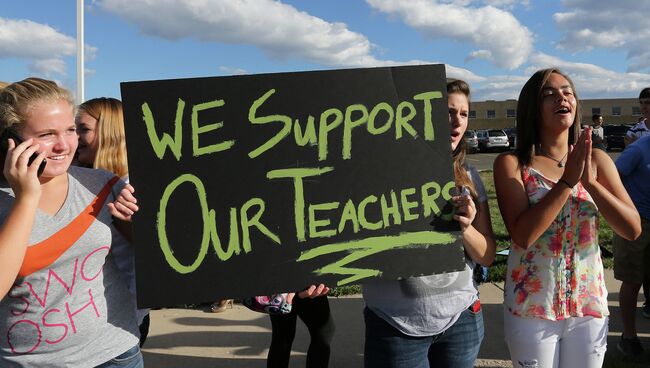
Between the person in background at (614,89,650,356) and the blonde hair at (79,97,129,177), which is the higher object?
the blonde hair at (79,97,129,177)

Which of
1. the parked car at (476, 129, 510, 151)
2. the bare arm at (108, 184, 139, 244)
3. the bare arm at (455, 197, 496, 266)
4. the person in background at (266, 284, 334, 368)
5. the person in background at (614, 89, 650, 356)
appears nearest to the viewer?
the bare arm at (108, 184, 139, 244)

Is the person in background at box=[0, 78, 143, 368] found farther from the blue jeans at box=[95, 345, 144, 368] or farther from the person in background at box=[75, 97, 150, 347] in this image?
the person in background at box=[75, 97, 150, 347]

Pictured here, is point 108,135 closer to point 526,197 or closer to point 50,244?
point 50,244

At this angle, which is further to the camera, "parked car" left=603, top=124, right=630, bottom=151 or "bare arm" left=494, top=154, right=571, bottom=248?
"parked car" left=603, top=124, right=630, bottom=151

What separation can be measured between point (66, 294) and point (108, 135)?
1.15 metres

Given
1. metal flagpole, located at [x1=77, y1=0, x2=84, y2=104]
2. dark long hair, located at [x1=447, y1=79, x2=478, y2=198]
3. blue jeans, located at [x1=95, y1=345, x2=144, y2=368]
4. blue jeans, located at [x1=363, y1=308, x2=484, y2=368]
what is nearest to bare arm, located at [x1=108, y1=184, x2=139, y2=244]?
blue jeans, located at [x1=95, y1=345, x2=144, y2=368]

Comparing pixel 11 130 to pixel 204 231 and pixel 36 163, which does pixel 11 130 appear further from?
pixel 204 231

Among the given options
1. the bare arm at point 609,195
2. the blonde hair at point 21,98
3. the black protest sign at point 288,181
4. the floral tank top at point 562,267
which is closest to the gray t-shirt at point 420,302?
the black protest sign at point 288,181

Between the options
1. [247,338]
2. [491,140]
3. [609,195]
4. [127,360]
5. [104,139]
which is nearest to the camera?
[127,360]

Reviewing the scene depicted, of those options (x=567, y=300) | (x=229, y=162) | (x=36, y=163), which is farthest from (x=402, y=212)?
(x=36, y=163)

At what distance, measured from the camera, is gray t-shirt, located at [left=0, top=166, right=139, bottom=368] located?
1.57m

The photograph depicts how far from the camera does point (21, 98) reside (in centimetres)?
155

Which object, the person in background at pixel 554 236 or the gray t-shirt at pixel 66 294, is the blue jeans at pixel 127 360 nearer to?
the gray t-shirt at pixel 66 294

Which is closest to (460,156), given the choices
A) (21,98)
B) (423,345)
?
(423,345)
